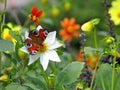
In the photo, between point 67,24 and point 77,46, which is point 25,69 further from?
point 77,46

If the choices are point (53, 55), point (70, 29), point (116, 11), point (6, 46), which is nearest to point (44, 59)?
point (53, 55)

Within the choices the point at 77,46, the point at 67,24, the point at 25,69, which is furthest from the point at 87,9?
the point at 25,69

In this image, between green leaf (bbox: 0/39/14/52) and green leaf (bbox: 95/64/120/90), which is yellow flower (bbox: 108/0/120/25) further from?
green leaf (bbox: 0/39/14/52)

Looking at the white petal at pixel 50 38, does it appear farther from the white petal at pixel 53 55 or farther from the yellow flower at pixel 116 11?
the yellow flower at pixel 116 11

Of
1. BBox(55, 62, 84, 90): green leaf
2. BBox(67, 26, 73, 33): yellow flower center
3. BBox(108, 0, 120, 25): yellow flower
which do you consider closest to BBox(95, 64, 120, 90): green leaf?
BBox(55, 62, 84, 90): green leaf

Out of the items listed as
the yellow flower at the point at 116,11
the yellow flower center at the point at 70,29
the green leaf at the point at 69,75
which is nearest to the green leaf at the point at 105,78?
the green leaf at the point at 69,75

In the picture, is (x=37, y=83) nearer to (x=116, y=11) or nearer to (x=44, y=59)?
(x=44, y=59)

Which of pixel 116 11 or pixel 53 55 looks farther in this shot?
pixel 116 11
